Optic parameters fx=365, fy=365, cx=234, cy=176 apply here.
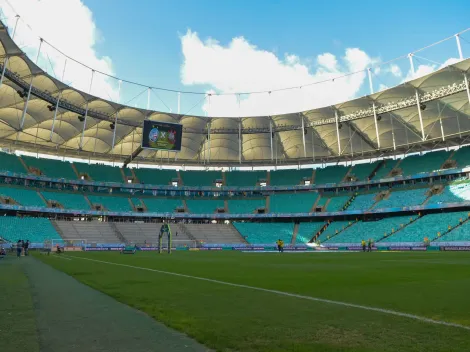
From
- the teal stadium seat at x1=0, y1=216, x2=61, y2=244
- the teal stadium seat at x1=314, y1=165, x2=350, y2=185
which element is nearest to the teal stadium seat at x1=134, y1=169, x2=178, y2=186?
the teal stadium seat at x1=0, y1=216, x2=61, y2=244

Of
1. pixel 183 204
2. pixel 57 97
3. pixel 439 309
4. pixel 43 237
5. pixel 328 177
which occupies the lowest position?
pixel 439 309

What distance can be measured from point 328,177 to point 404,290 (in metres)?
63.6

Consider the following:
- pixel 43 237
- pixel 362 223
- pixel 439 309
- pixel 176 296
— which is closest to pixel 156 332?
pixel 176 296

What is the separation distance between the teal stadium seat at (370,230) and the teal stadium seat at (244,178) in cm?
2295

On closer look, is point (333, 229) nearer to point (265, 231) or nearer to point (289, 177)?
point (265, 231)

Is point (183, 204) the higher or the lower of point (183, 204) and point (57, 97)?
the lower

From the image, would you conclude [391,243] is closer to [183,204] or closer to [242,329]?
[183,204]

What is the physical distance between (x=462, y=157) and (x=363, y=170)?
16320 mm

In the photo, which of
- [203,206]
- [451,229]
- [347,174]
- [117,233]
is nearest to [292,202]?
[347,174]

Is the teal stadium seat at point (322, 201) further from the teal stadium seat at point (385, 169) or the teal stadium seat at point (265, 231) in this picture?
the teal stadium seat at point (385, 169)

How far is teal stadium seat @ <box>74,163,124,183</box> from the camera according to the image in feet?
226

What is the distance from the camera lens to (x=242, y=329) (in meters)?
4.96

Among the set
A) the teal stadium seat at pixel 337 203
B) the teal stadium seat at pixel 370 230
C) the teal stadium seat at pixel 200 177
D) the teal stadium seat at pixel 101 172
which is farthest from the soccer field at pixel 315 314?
the teal stadium seat at pixel 200 177

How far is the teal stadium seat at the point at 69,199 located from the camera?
60031 millimetres
